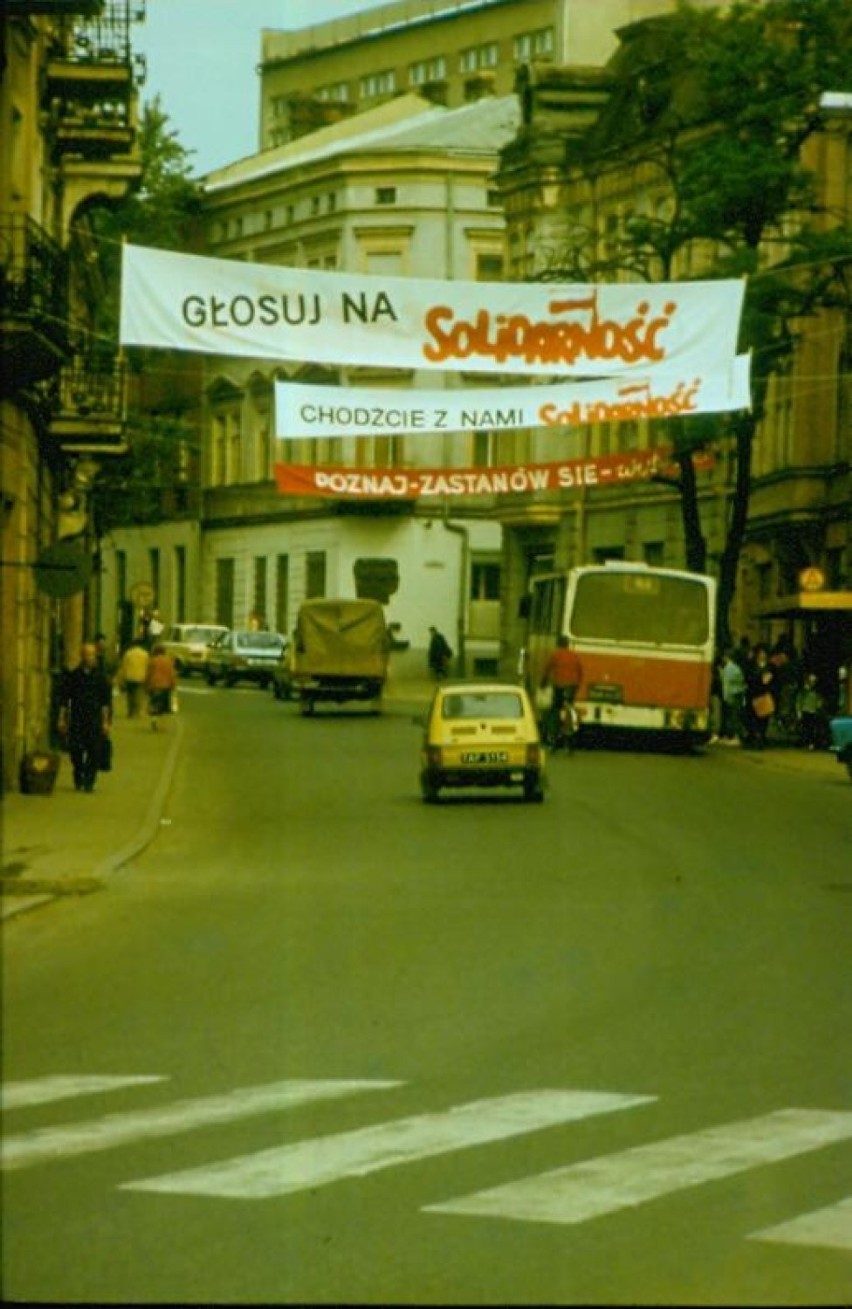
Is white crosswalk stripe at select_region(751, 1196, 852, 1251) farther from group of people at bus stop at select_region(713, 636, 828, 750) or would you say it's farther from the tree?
the tree

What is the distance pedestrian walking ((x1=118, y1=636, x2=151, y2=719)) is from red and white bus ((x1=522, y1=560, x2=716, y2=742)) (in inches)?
363

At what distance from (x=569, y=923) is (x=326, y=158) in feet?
158

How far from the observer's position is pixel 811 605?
47.6m

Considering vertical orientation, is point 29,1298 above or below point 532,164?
below

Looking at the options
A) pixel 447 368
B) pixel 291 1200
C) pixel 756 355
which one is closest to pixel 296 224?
pixel 756 355

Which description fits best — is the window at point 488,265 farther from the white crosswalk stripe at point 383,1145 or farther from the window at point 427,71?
the white crosswalk stripe at point 383,1145

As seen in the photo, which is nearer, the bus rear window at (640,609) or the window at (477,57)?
the bus rear window at (640,609)

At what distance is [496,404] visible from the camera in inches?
874

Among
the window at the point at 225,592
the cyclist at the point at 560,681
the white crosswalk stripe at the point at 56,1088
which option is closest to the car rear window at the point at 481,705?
the cyclist at the point at 560,681

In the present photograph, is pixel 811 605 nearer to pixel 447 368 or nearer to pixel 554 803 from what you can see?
pixel 554 803

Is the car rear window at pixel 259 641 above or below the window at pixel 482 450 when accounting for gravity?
below

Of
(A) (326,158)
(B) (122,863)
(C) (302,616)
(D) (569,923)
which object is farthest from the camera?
(A) (326,158)

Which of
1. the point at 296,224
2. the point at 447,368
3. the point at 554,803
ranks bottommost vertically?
the point at 554,803

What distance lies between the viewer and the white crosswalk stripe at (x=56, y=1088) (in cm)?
678
